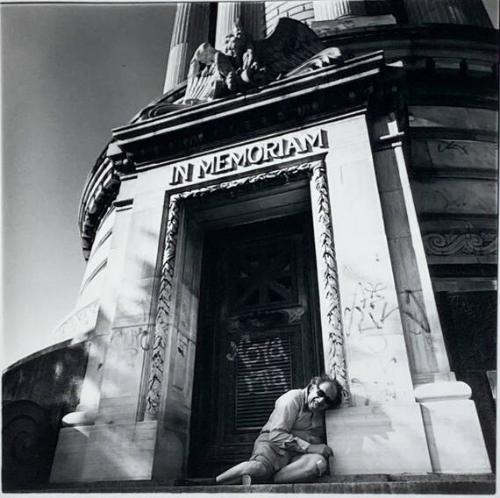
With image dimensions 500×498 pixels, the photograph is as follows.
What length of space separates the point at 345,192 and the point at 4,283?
5.73 meters

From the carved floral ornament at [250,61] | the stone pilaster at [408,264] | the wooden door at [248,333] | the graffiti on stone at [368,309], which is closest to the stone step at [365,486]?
the stone pilaster at [408,264]

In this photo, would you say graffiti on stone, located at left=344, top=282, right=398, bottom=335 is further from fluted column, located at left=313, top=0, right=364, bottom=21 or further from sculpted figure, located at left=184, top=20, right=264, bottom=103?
fluted column, located at left=313, top=0, right=364, bottom=21

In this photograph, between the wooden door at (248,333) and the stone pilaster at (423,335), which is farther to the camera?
the wooden door at (248,333)

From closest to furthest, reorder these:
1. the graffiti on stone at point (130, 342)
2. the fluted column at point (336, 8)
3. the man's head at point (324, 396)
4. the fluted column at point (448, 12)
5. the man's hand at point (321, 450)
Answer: the man's hand at point (321, 450) → the man's head at point (324, 396) → the graffiti on stone at point (130, 342) → the fluted column at point (448, 12) → the fluted column at point (336, 8)

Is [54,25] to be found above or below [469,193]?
above

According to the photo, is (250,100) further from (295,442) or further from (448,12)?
(448,12)

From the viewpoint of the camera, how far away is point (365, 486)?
444cm

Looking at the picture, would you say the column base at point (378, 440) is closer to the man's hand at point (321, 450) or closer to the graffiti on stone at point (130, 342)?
the man's hand at point (321, 450)

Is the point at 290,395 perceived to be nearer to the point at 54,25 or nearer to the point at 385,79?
the point at 385,79

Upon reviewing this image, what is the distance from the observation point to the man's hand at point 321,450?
5.11 m

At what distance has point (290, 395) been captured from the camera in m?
5.73

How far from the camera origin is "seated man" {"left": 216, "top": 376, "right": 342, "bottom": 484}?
5035 mm

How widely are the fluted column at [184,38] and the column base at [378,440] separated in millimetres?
13775

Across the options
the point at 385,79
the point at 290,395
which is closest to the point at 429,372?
the point at 290,395
